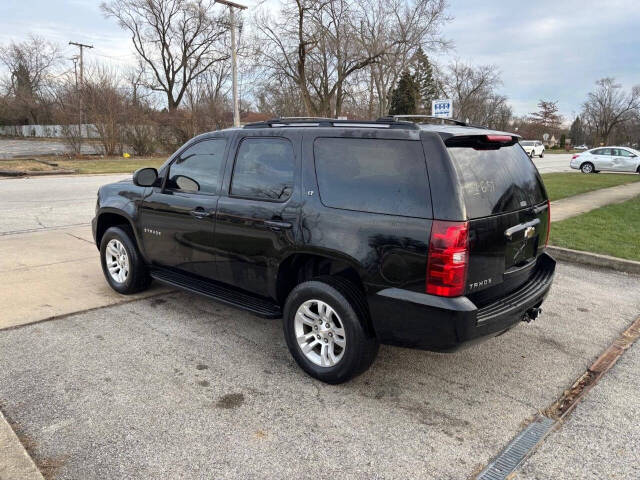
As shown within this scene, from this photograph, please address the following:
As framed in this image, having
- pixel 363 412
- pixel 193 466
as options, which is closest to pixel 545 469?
pixel 363 412

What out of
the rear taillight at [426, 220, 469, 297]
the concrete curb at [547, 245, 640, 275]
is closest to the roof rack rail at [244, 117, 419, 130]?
the rear taillight at [426, 220, 469, 297]

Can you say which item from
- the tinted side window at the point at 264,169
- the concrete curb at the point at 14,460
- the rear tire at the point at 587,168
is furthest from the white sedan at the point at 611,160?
the concrete curb at the point at 14,460

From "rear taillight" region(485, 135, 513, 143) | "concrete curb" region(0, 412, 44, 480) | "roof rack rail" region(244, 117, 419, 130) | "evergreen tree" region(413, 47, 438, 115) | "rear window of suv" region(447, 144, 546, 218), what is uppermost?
"evergreen tree" region(413, 47, 438, 115)

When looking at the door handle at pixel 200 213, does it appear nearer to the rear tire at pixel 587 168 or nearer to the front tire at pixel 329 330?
the front tire at pixel 329 330

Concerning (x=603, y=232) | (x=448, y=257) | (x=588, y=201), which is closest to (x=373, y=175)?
(x=448, y=257)

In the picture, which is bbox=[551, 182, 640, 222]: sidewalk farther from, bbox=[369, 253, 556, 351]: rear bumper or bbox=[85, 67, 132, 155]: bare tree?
bbox=[85, 67, 132, 155]: bare tree

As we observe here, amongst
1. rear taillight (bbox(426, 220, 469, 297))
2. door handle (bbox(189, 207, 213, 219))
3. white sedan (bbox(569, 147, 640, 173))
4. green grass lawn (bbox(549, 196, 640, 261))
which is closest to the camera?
rear taillight (bbox(426, 220, 469, 297))

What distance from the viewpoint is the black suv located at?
2.86 m

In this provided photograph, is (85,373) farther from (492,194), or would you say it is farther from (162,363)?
(492,194)

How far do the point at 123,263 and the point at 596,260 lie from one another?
6.11 m

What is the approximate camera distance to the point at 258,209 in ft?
12.0

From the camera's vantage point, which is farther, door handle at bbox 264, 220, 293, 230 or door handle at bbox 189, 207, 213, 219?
door handle at bbox 189, 207, 213, 219

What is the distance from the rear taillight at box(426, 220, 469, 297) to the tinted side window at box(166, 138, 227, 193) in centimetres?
205

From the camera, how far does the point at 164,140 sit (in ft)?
109
